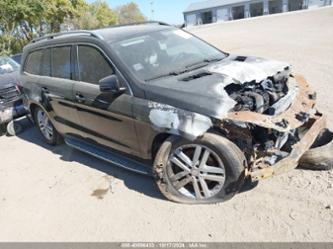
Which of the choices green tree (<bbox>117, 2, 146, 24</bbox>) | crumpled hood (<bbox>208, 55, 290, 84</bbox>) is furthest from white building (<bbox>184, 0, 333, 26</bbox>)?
crumpled hood (<bbox>208, 55, 290, 84</bbox>)

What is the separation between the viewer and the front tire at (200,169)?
362 cm

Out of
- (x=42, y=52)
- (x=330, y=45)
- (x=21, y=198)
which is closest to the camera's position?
(x=21, y=198)

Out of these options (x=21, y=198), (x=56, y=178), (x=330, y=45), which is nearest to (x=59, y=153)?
(x=56, y=178)

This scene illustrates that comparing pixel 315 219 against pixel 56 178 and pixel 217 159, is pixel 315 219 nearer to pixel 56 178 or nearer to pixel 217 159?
pixel 217 159

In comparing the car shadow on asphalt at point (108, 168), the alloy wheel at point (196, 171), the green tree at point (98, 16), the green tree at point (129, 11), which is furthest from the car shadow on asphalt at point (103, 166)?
the green tree at point (129, 11)

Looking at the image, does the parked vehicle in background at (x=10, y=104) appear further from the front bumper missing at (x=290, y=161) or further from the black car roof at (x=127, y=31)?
the front bumper missing at (x=290, y=161)

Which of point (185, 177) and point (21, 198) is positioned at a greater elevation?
point (185, 177)

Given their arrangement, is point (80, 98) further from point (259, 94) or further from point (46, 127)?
point (259, 94)

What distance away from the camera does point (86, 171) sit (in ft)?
17.3

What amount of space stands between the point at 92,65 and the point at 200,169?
2.04m

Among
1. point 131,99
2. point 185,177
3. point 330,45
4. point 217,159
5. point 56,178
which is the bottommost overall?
point 330,45

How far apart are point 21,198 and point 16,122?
10.8 feet

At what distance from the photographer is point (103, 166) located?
17.4ft

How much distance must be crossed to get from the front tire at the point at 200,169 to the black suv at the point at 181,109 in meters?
0.01
